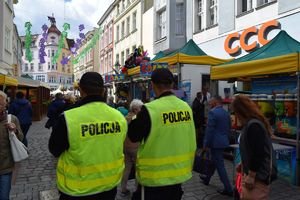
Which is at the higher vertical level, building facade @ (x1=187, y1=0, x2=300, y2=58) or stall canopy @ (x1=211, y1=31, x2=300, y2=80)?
building facade @ (x1=187, y1=0, x2=300, y2=58)

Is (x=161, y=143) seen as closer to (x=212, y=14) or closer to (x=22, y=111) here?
(x=22, y=111)

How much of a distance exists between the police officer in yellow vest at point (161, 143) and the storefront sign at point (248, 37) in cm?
904

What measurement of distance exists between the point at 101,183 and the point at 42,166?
18.5 feet

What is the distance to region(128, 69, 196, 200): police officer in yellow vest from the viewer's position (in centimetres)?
270

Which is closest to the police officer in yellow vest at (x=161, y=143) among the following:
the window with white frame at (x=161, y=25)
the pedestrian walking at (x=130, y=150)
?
the pedestrian walking at (x=130, y=150)

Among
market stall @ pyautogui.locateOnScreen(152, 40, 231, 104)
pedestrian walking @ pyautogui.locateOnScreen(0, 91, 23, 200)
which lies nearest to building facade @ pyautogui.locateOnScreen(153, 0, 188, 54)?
market stall @ pyautogui.locateOnScreen(152, 40, 231, 104)

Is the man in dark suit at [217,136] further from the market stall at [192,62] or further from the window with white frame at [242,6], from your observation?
the window with white frame at [242,6]

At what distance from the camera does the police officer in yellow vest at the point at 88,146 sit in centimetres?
233

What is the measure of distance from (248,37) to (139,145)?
10272 mm

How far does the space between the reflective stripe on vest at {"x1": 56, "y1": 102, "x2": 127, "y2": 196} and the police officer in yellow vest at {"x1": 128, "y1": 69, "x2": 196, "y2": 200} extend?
0.27m

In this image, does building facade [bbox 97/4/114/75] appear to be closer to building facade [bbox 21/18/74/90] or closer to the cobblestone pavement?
the cobblestone pavement

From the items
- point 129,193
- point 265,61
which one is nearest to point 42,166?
point 129,193

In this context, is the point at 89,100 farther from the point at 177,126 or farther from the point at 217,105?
the point at 217,105

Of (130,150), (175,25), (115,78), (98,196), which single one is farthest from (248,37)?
(98,196)
